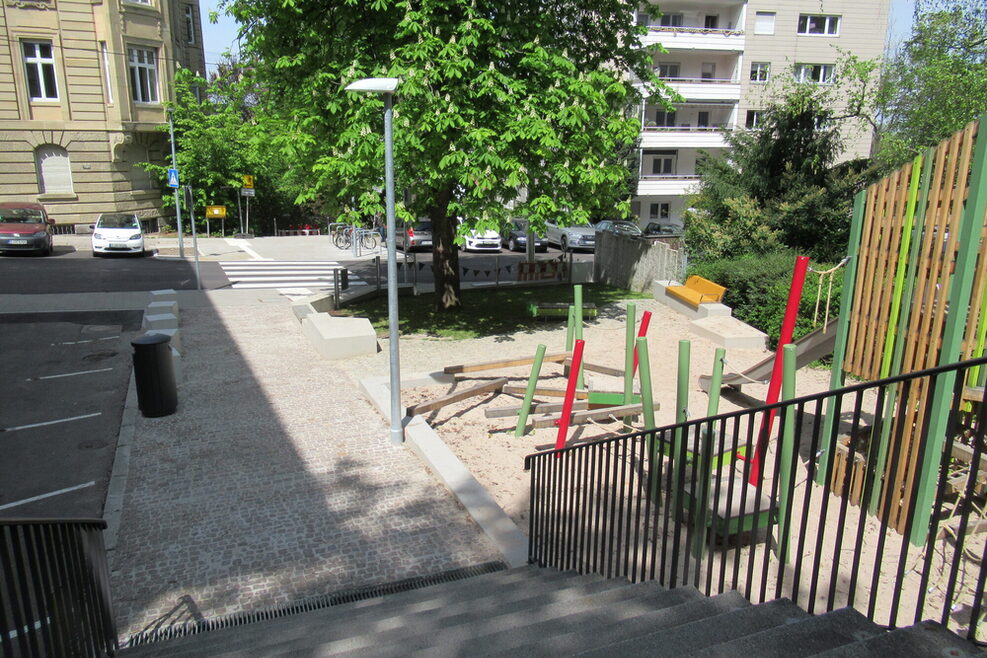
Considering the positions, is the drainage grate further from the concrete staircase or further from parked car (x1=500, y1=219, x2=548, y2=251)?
parked car (x1=500, y1=219, x2=548, y2=251)

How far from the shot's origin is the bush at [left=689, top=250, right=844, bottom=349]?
489 inches

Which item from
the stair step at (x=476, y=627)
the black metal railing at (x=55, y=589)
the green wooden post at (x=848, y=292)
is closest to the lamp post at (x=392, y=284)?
the black metal railing at (x=55, y=589)

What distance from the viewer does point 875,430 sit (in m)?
3.14

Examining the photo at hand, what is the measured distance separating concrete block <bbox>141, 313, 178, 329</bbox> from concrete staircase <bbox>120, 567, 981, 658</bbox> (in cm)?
941

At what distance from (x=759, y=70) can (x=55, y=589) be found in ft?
129

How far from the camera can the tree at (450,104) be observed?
10.9 metres

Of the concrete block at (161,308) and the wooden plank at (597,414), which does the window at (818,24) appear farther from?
the wooden plank at (597,414)

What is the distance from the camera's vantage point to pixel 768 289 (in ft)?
45.0

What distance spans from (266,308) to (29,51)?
19.4m

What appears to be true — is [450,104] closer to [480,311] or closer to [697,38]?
[480,311]

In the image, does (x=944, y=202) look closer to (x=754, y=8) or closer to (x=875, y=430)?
(x=875, y=430)

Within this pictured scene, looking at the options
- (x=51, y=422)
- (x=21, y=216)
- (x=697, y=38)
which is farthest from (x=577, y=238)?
(x=51, y=422)

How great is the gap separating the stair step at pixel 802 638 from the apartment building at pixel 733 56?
34.6m

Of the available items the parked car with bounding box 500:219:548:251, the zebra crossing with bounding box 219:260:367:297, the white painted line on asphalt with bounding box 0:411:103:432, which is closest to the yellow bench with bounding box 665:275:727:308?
the zebra crossing with bounding box 219:260:367:297
